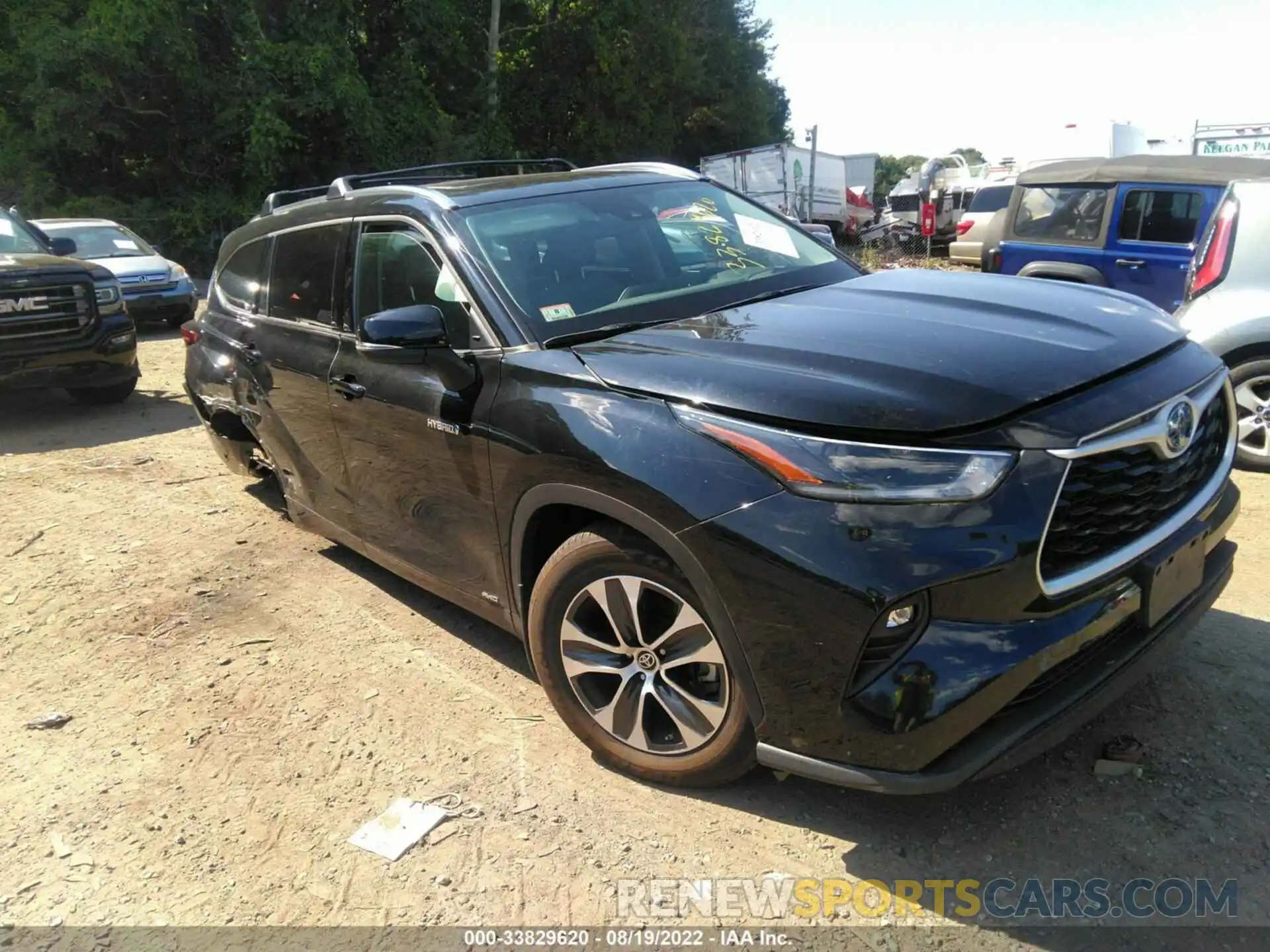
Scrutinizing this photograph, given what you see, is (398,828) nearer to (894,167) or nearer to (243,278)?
(243,278)

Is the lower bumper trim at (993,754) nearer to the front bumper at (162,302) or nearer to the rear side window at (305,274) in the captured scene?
the rear side window at (305,274)

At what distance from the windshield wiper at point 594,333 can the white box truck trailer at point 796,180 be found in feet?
68.4

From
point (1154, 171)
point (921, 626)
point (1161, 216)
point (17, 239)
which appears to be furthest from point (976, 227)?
point (921, 626)

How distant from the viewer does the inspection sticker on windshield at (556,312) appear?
10.00 ft

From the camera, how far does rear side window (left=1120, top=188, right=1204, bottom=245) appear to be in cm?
727

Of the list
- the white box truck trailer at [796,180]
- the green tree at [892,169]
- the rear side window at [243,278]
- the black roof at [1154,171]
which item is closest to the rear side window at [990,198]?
the white box truck trailer at [796,180]

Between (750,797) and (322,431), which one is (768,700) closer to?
(750,797)

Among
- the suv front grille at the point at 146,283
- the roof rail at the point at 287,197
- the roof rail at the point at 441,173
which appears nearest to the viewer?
the roof rail at the point at 441,173

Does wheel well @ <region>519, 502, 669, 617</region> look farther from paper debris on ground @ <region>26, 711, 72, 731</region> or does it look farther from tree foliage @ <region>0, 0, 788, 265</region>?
tree foliage @ <region>0, 0, 788, 265</region>

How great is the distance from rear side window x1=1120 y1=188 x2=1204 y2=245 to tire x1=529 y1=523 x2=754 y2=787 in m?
6.72

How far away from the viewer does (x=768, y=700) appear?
2336 millimetres

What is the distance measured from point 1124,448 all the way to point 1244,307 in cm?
415

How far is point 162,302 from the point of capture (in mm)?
12672

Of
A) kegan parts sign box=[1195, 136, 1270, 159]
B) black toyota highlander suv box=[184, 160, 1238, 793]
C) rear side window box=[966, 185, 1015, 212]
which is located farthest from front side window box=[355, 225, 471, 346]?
rear side window box=[966, 185, 1015, 212]
